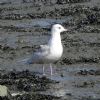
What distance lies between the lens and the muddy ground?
477 inches

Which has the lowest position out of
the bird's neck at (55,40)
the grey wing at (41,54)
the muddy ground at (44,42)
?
the muddy ground at (44,42)

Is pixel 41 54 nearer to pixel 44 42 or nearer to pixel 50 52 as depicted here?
pixel 50 52

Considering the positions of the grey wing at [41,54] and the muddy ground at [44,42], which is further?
the grey wing at [41,54]

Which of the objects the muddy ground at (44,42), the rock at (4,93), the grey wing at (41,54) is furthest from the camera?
the grey wing at (41,54)

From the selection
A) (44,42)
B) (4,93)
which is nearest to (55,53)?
(4,93)

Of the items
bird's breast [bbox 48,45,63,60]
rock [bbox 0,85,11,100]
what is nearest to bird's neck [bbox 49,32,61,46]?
bird's breast [bbox 48,45,63,60]

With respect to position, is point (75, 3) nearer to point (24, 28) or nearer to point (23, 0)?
point (23, 0)

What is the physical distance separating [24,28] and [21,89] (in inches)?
347

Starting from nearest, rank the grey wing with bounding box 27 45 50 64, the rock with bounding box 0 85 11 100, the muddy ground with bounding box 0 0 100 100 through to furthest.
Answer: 1. the rock with bounding box 0 85 11 100
2. the muddy ground with bounding box 0 0 100 100
3. the grey wing with bounding box 27 45 50 64

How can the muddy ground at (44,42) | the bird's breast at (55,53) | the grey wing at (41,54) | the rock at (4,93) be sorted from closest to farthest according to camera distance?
the rock at (4,93) < the muddy ground at (44,42) < the bird's breast at (55,53) < the grey wing at (41,54)

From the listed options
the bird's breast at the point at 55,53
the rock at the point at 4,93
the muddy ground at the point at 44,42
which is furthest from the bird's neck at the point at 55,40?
the rock at the point at 4,93

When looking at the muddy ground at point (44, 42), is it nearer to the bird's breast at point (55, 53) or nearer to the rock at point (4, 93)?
the rock at point (4, 93)

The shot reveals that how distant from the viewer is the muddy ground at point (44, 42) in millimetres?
12109

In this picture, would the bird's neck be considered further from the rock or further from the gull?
the rock
